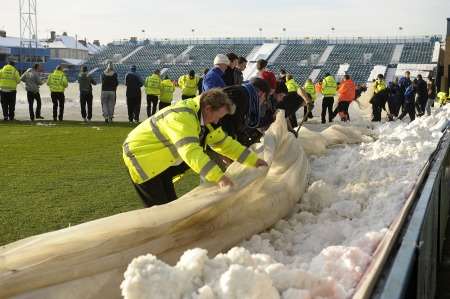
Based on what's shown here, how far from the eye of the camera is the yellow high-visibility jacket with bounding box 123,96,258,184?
12.4ft

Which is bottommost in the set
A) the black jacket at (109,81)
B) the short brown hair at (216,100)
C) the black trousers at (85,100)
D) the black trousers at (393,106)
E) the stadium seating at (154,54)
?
the stadium seating at (154,54)

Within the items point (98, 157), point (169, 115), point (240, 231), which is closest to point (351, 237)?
point (240, 231)

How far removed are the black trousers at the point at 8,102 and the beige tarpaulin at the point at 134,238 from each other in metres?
12.8

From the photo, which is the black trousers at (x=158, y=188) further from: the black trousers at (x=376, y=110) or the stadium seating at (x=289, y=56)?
the stadium seating at (x=289, y=56)

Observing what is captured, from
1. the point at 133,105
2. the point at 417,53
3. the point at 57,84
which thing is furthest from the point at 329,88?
the point at 417,53

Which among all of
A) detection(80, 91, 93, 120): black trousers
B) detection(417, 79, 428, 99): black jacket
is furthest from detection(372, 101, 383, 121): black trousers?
detection(80, 91, 93, 120): black trousers

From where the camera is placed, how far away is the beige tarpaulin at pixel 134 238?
2.49 meters

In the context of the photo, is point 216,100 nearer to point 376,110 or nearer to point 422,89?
point 376,110

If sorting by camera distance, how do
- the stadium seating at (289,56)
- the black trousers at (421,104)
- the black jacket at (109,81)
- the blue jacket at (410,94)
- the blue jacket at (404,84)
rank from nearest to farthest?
the black jacket at (109,81) → the blue jacket at (410,94) → the black trousers at (421,104) → the blue jacket at (404,84) → the stadium seating at (289,56)

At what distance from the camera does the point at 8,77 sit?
1524 centimetres

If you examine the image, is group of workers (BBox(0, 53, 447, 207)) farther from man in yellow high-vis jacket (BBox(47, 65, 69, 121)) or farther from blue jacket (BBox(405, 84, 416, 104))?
blue jacket (BBox(405, 84, 416, 104))

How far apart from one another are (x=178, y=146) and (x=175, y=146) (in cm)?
15

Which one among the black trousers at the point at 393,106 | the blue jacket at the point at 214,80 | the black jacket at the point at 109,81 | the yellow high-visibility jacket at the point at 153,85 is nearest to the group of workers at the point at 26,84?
the black jacket at the point at 109,81

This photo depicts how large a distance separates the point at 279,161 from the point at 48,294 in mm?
2904
